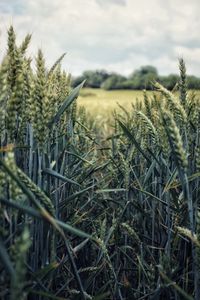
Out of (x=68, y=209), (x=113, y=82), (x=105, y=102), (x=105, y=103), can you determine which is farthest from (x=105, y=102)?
(x=113, y=82)

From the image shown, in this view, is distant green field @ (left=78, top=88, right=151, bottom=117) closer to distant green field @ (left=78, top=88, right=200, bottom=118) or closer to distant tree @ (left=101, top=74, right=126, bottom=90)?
distant green field @ (left=78, top=88, right=200, bottom=118)

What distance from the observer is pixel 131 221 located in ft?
7.37

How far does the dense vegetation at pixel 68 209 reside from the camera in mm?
1204

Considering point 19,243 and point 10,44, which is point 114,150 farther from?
point 19,243

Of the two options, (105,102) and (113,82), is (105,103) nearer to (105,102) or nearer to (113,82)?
(105,102)

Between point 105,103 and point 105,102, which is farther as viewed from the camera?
point 105,102

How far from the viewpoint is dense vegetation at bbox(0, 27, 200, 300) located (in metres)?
1.20

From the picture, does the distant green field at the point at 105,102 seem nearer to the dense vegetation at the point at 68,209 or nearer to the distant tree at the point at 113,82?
the dense vegetation at the point at 68,209

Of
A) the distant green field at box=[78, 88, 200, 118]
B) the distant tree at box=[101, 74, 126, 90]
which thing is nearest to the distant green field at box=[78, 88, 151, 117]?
the distant green field at box=[78, 88, 200, 118]

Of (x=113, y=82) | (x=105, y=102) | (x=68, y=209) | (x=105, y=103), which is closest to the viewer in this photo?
(x=68, y=209)

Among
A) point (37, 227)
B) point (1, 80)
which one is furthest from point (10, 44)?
point (37, 227)

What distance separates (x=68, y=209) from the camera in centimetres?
213

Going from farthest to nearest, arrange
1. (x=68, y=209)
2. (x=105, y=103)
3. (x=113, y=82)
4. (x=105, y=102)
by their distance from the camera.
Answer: (x=113, y=82) < (x=105, y=102) < (x=105, y=103) < (x=68, y=209)

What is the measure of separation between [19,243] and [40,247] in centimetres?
64
